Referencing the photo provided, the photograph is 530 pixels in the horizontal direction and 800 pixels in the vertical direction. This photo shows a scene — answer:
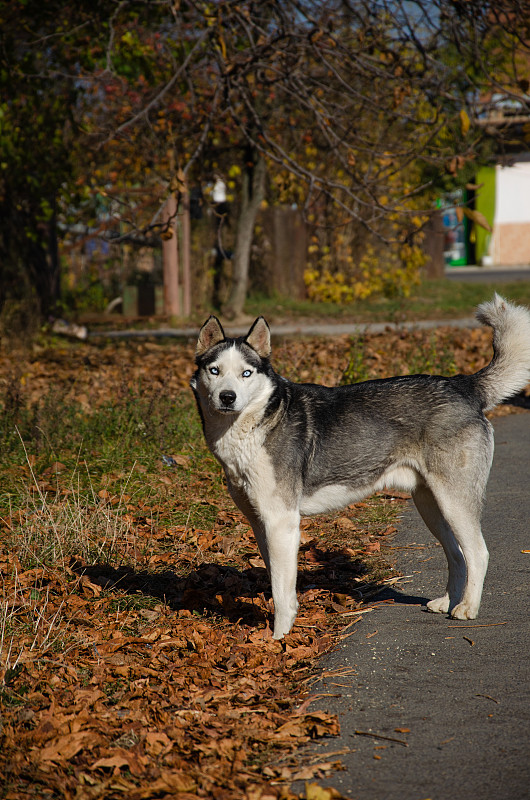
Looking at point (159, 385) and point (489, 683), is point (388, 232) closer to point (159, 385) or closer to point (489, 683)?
point (159, 385)

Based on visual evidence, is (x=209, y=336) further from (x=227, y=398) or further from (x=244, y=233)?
(x=244, y=233)

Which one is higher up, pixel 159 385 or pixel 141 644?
pixel 159 385

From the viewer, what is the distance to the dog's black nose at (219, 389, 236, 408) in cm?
421

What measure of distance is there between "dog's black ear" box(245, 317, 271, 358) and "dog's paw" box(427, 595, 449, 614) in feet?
5.59

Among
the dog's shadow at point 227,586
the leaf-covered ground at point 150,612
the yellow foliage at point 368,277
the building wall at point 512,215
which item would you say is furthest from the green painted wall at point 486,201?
the dog's shadow at point 227,586

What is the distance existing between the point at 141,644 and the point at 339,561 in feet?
5.70

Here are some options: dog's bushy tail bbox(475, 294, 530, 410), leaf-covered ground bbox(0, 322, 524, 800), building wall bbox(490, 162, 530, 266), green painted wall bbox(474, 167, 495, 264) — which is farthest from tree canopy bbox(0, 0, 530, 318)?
building wall bbox(490, 162, 530, 266)

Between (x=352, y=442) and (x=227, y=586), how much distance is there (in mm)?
1382

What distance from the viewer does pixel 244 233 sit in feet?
54.5

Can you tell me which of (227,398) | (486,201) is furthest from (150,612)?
(486,201)

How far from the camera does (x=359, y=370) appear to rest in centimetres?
933

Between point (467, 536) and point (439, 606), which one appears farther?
point (439, 606)

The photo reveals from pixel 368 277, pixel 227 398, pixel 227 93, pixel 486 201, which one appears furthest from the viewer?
pixel 486 201

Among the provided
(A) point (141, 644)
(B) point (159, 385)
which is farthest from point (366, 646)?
(B) point (159, 385)
